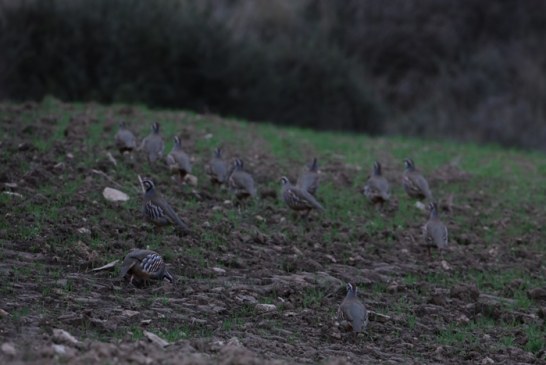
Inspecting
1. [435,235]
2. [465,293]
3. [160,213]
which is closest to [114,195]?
[160,213]

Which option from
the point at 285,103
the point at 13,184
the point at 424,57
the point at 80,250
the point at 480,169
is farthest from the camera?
the point at 424,57

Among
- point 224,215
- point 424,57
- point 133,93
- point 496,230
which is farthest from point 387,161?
point 424,57

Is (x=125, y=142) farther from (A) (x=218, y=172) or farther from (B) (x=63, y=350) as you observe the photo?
(B) (x=63, y=350)

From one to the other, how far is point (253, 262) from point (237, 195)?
81.2 inches

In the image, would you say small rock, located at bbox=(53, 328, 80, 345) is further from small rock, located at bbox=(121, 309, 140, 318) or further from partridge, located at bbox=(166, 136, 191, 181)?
partridge, located at bbox=(166, 136, 191, 181)

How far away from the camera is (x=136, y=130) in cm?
1644

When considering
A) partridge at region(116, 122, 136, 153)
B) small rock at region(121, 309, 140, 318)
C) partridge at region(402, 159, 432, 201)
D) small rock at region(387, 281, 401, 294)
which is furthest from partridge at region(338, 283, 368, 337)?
partridge at region(116, 122, 136, 153)

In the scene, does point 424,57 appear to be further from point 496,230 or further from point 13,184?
point 13,184

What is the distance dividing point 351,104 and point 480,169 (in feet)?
36.3

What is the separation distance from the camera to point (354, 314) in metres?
9.23

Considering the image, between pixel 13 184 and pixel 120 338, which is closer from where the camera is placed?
pixel 120 338

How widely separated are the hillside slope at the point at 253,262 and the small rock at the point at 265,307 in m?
0.04

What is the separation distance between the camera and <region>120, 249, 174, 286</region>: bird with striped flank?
9656mm

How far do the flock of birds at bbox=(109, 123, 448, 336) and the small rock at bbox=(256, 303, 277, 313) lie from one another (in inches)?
26.9
